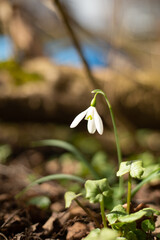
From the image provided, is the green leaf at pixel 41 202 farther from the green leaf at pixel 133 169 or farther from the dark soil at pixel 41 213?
the green leaf at pixel 133 169

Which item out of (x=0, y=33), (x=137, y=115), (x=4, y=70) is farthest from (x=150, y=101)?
(x=0, y=33)

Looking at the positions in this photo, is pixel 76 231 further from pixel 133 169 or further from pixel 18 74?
pixel 18 74

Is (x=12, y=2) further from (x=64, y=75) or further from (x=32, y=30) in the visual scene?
(x=64, y=75)

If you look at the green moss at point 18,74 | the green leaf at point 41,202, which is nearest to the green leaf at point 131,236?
the green leaf at point 41,202

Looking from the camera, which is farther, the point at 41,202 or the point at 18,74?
the point at 18,74

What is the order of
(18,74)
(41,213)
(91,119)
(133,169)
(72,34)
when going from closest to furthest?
(133,169) < (91,119) < (41,213) < (72,34) < (18,74)

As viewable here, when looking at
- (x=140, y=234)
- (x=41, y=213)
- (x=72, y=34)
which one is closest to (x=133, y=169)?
(x=140, y=234)

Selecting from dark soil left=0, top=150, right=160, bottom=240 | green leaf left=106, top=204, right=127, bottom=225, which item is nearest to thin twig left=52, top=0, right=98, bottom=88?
dark soil left=0, top=150, right=160, bottom=240
